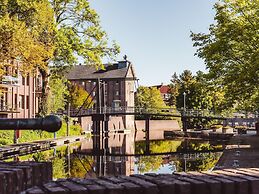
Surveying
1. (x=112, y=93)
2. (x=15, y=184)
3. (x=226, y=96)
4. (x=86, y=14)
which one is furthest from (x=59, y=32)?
(x=112, y=93)

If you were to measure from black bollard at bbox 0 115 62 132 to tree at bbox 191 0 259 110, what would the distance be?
22356mm

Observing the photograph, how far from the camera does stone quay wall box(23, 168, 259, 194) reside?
288 centimetres

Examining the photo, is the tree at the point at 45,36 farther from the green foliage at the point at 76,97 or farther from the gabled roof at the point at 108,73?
the gabled roof at the point at 108,73

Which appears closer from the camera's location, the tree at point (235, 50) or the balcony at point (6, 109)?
the tree at point (235, 50)

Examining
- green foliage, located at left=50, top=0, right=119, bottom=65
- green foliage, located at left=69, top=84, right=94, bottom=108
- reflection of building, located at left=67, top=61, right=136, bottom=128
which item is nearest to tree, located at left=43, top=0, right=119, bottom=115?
green foliage, located at left=50, top=0, right=119, bottom=65

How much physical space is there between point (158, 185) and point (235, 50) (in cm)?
2476

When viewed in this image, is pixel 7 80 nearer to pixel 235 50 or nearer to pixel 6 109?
pixel 6 109

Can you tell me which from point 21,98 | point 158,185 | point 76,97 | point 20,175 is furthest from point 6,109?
point 158,185

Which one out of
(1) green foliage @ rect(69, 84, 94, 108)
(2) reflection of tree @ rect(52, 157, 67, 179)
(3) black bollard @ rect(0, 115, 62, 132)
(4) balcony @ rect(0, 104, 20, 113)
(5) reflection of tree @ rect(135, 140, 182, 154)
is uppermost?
(1) green foliage @ rect(69, 84, 94, 108)

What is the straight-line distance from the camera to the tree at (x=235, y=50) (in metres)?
25.4

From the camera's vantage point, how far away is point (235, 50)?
1049 inches

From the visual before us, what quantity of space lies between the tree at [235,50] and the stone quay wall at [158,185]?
21873mm

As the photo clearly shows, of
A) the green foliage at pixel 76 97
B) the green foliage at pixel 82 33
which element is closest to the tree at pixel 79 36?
the green foliage at pixel 82 33

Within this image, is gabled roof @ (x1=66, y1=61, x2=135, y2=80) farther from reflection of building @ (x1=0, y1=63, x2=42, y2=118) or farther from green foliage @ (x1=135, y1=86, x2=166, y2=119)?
reflection of building @ (x1=0, y1=63, x2=42, y2=118)
